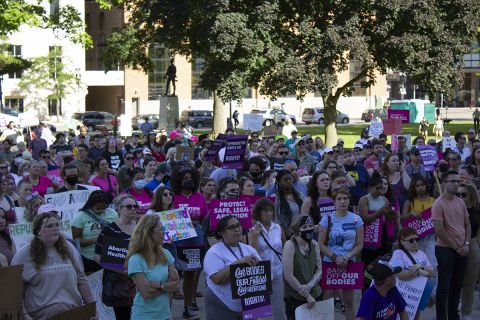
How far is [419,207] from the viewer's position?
11.2 meters

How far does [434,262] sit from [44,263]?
5.94 m

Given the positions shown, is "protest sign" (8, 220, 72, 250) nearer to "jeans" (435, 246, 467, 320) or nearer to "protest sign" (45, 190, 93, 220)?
"protest sign" (45, 190, 93, 220)

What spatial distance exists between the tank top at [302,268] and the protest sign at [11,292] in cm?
275

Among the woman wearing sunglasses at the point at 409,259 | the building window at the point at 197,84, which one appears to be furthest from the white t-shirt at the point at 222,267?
the building window at the point at 197,84

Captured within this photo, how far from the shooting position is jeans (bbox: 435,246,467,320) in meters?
9.99

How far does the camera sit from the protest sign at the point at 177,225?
9.52 meters

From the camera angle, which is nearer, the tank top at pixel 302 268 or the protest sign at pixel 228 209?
→ the tank top at pixel 302 268

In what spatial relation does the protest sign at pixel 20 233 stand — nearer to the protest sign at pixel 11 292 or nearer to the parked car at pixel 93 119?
the protest sign at pixel 11 292

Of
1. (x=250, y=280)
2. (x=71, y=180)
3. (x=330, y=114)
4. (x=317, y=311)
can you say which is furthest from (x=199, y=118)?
(x=250, y=280)

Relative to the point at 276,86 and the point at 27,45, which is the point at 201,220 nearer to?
the point at 276,86

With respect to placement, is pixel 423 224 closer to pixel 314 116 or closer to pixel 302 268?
pixel 302 268

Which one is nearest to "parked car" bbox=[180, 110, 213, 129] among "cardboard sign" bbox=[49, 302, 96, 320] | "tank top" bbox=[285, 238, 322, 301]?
"tank top" bbox=[285, 238, 322, 301]

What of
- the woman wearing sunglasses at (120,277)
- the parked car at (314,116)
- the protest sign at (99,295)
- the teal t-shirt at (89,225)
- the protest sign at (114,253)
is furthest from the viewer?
the parked car at (314,116)

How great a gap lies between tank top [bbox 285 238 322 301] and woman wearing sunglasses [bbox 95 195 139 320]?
1511 millimetres
